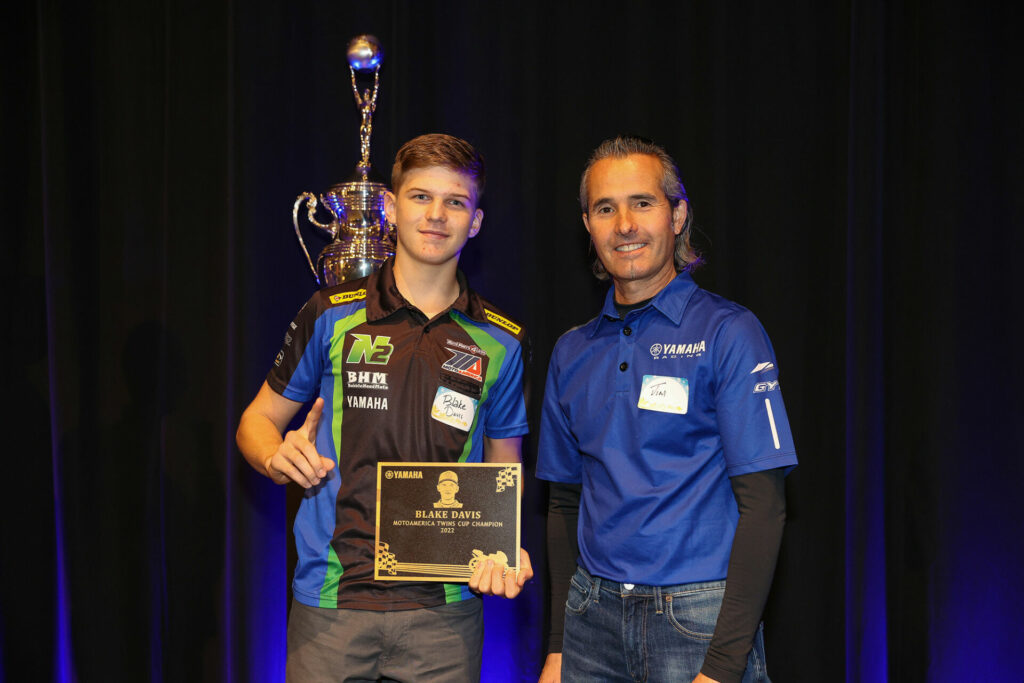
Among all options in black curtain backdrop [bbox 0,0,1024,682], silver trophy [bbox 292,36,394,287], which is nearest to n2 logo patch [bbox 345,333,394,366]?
silver trophy [bbox 292,36,394,287]

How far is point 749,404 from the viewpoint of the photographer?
171 centimetres

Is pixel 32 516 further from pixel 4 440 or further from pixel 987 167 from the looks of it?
pixel 987 167

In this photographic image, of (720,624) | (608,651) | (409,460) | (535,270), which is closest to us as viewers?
(720,624)

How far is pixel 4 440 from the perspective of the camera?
3.34m

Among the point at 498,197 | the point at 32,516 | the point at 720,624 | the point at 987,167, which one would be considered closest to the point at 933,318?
the point at 987,167

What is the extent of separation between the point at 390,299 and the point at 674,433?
81 cm

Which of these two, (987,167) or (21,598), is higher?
(987,167)

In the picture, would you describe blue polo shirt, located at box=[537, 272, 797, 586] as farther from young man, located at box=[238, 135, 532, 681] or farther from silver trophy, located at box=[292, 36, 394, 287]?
silver trophy, located at box=[292, 36, 394, 287]

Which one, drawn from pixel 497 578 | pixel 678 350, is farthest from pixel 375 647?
pixel 678 350

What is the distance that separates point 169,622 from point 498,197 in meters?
2.20

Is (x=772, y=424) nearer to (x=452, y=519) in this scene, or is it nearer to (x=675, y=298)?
(x=675, y=298)

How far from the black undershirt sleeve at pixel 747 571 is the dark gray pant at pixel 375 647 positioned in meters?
0.64

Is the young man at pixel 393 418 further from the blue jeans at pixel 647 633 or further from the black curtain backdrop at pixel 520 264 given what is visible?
the black curtain backdrop at pixel 520 264

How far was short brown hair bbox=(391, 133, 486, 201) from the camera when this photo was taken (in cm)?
209
